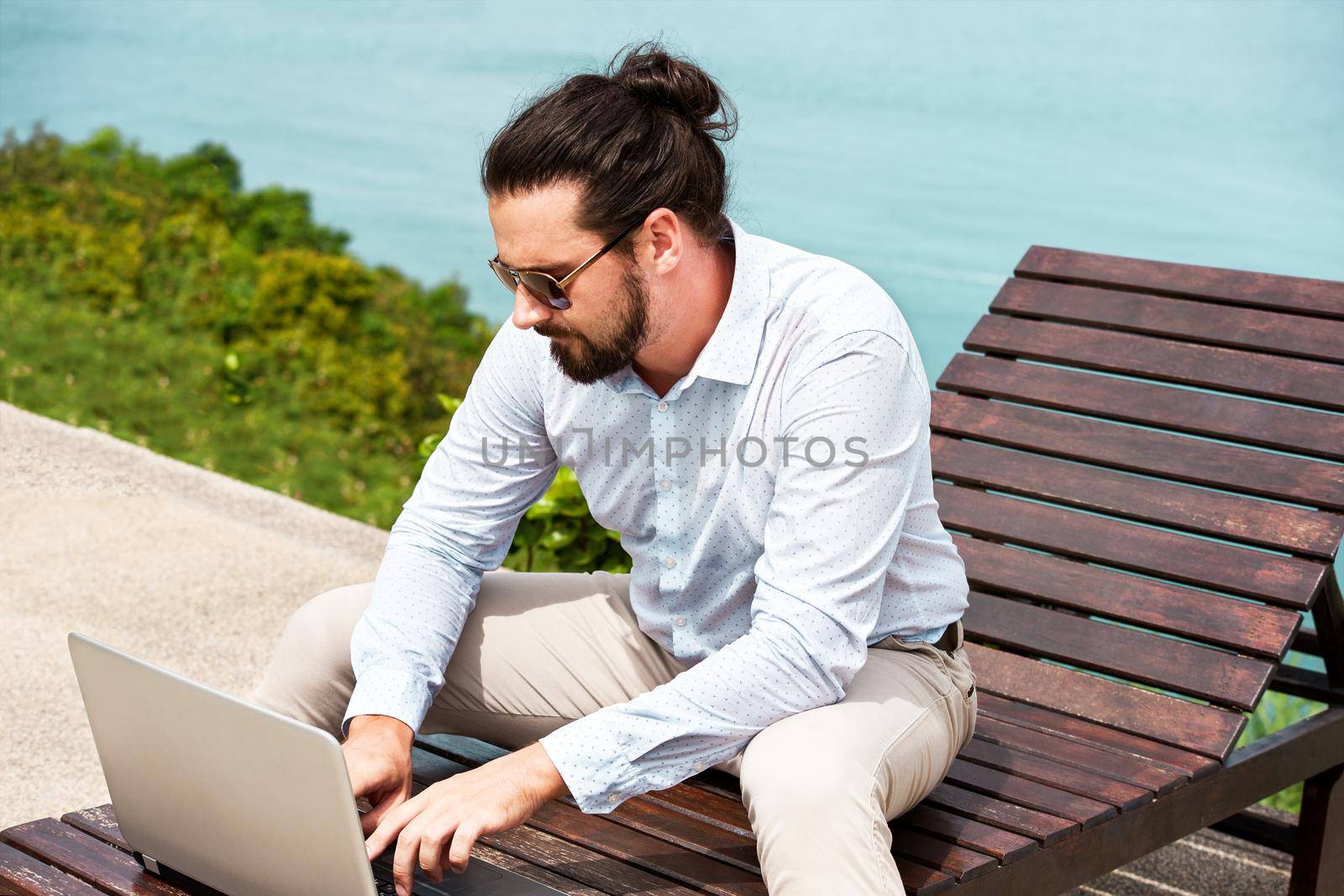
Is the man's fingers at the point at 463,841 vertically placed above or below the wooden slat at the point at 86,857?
above

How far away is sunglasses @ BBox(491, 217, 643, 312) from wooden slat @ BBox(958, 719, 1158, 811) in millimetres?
951

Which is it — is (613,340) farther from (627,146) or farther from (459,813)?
(459,813)

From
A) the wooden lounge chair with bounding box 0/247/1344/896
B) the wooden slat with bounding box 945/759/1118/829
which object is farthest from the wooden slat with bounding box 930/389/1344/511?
the wooden slat with bounding box 945/759/1118/829

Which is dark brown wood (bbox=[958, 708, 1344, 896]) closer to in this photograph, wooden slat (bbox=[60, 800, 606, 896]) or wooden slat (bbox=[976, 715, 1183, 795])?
wooden slat (bbox=[976, 715, 1183, 795])

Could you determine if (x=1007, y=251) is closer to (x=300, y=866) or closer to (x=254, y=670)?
(x=254, y=670)

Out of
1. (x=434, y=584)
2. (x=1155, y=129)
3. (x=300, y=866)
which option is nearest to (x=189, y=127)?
(x=1155, y=129)

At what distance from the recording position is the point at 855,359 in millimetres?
1923

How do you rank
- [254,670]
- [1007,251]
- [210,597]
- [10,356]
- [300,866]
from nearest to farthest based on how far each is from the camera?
[300,866] → [254,670] → [210,597] → [10,356] → [1007,251]

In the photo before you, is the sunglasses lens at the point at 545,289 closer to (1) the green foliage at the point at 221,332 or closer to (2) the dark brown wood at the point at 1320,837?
(2) the dark brown wood at the point at 1320,837

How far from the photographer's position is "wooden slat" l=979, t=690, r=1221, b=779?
240cm

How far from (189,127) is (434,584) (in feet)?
28.4

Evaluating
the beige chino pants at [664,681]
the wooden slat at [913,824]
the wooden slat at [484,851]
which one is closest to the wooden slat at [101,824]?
the wooden slat at [484,851]

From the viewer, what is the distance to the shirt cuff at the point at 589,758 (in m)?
1.76

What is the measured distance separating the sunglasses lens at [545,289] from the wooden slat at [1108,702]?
1.22 metres
